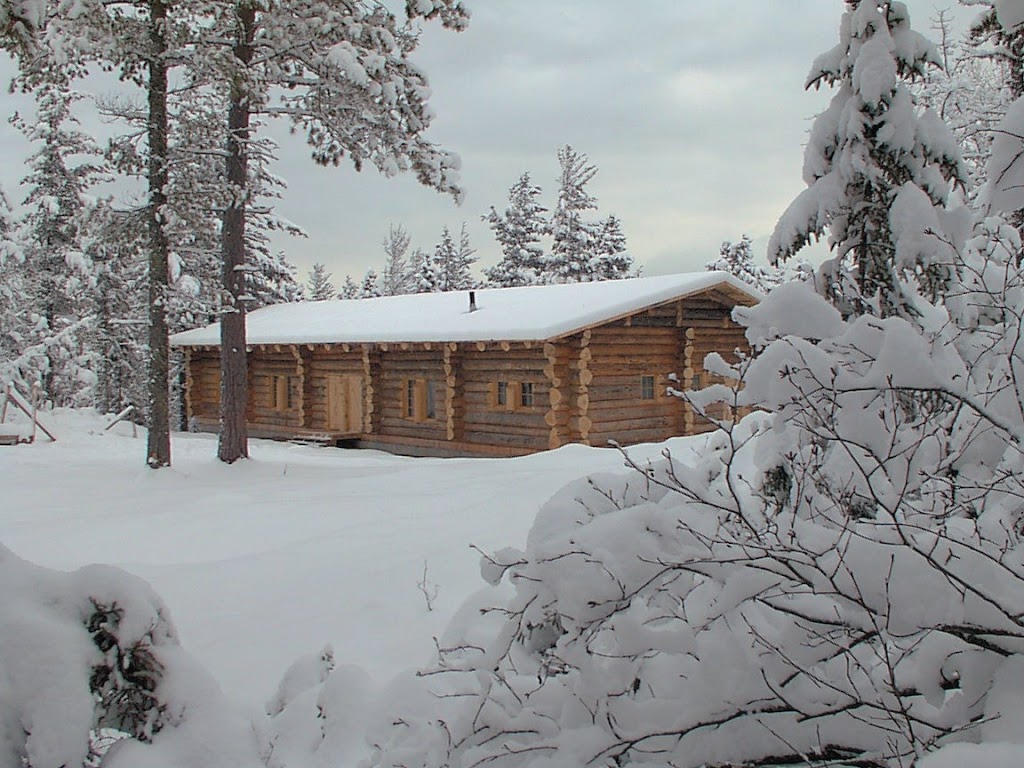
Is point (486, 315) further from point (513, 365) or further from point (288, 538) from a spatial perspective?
point (288, 538)

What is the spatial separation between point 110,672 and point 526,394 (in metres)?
16.7

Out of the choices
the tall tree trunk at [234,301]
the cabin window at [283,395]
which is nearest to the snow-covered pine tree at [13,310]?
the cabin window at [283,395]

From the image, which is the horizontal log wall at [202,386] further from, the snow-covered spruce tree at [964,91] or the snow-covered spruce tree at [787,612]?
the snow-covered spruce tree at [787,612]

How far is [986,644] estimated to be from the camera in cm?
203

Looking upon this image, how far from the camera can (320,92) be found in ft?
48.4

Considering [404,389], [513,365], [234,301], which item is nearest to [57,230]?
[404,389]

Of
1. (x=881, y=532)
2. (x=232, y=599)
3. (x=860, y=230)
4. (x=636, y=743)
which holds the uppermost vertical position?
(x=860, y=230)

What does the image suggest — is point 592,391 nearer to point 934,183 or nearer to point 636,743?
point 934,183

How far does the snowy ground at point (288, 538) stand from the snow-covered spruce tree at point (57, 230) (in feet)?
47.0

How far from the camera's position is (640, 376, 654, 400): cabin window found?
19.9 metres

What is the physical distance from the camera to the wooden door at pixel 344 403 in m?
23.8

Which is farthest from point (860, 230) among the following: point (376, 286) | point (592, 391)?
point (376, 286)

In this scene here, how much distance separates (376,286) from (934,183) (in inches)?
2139

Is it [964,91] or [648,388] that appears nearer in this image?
[648,388]
